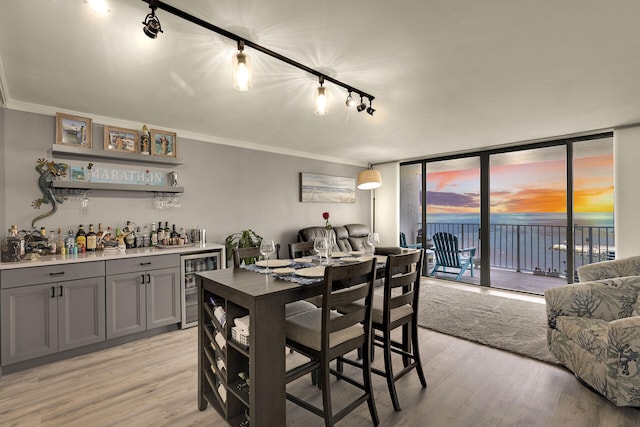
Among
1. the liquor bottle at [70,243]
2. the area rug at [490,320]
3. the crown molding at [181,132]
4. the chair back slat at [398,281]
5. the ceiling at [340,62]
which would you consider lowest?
the area rug at [490,320]

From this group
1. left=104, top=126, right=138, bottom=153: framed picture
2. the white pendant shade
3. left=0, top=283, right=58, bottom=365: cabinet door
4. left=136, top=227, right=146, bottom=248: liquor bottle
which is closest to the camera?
left=0, top=283, right=58, bottom=365: cabinet door

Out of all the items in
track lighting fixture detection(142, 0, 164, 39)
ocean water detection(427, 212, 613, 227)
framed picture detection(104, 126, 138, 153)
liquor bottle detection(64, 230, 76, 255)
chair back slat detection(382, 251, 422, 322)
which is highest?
track lighting fixture detection(142, 0, 164, 39)

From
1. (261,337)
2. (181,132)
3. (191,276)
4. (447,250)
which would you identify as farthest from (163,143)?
(447,250)

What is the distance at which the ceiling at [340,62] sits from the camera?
1.70 metres

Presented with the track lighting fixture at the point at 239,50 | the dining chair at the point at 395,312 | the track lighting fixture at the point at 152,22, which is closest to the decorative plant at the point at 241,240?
the dining chair at the point at 395,312

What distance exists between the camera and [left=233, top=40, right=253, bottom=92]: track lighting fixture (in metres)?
1.80

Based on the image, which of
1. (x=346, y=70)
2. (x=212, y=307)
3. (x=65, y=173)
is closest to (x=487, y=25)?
(x=346, y=70)

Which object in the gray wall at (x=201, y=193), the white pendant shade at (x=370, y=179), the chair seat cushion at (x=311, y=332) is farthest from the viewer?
the white pendant shade at (x=370, y=179)

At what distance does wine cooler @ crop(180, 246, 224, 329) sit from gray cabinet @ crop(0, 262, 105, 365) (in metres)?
0.79

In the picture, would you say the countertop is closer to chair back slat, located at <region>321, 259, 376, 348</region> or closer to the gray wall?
the gray wall

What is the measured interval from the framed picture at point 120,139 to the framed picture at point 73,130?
17 cm

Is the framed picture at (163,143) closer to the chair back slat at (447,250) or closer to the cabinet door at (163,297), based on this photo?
the cabinet door at (163,297)

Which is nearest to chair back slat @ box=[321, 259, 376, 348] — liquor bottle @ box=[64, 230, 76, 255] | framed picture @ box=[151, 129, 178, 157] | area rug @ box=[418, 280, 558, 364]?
area rug @ box=[418, 280, 558, 364]

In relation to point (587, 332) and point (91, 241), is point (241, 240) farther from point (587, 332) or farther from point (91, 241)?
point (587, 332)
